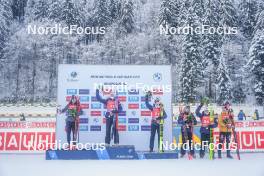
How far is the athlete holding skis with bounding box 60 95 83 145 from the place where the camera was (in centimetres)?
854

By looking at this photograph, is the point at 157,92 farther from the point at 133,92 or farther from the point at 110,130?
the point at 110,130

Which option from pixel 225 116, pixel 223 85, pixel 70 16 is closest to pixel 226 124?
pixel 225 116

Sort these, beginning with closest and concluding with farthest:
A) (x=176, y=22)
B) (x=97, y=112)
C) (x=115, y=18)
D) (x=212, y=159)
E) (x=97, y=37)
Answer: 1. (x=212, y=159)
2. (x=97, y=112)
3. (x=176, y=22)
4. (x=115, y=18)
5. (x=97, y=37)

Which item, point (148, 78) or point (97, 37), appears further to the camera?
point (97, 37)

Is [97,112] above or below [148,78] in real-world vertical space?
below

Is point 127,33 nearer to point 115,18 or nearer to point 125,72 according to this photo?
point 115,18

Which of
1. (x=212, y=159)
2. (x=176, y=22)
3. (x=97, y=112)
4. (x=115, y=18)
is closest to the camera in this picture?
(x=212, y=159)

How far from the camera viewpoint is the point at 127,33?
1736cm

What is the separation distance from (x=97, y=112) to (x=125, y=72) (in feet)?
4.50

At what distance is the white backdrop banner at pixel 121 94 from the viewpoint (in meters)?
9.03

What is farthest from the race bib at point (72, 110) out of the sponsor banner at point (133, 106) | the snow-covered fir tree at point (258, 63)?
the snow-covered fir tree at point (258, 63)

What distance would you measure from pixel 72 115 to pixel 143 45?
10.0 m

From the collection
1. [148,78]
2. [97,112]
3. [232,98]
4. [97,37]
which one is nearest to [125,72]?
[148,78]

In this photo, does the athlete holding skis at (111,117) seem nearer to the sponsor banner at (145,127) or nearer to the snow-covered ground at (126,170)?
the sponsor banner at (145,127)
